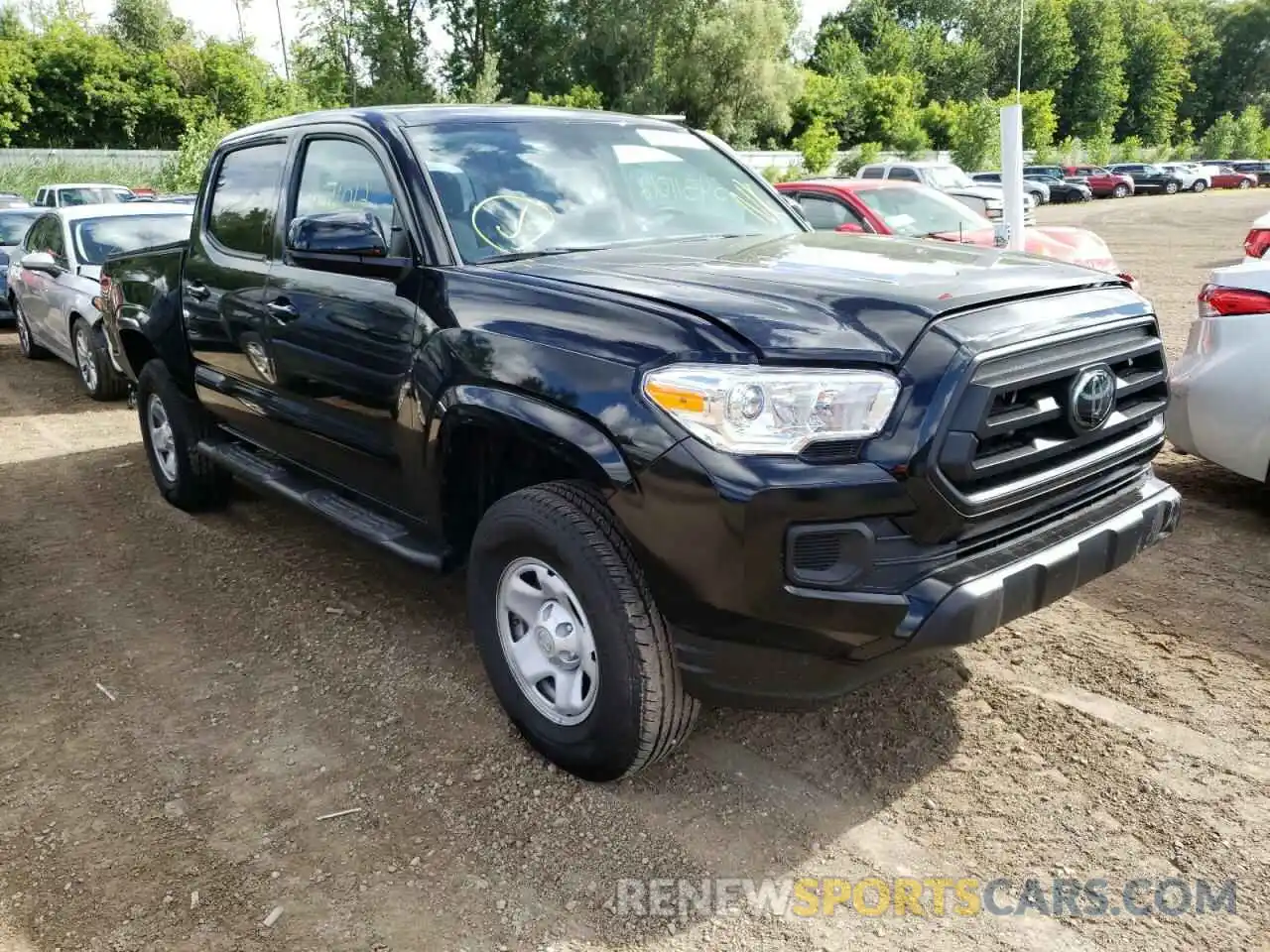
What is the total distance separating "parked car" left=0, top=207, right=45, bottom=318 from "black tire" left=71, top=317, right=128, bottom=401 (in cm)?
446

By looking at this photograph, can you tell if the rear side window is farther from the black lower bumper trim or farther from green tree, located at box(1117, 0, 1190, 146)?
green tree, located at box(1117, 0, 1190, 146)

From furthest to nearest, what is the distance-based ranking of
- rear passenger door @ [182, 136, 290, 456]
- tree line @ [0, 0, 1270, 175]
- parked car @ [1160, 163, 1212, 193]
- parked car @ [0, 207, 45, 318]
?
parked car @ [1160, 163, 1212, 193] < tree line @ [0, 0, 1270, 175] < parked car @ [0, 207, 45, 318] < rear passenger door @ [182, 136, 290, 456]

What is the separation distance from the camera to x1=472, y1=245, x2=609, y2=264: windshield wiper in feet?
11.2

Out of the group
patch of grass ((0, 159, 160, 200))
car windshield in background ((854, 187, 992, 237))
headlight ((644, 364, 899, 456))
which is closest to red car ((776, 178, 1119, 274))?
car windshield in background ((854, 187, 992, 237))

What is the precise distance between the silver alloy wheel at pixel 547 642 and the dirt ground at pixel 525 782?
0.25 metres

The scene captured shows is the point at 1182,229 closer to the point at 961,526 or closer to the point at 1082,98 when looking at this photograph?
the point at 961,526

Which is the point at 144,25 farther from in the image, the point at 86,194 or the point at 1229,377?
the point at 1229,377

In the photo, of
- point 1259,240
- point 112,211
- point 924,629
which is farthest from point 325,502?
point 1259,240

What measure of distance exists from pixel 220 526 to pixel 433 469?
2706 millimetres

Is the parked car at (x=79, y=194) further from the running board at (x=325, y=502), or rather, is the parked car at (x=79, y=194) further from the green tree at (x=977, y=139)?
the green tree at (x=977, y=139)

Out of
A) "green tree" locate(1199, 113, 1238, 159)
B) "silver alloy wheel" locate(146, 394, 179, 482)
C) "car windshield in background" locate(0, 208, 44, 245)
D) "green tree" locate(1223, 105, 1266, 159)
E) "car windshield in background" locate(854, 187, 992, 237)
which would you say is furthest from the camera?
"green tree" locate(1199, 113, 1238, 159)

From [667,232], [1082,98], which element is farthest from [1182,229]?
[1082,98]

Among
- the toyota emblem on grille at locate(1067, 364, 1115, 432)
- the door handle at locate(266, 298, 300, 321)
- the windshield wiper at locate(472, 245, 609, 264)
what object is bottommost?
the toyota emblem on grille at locate(1067, 364, 1115, 432)

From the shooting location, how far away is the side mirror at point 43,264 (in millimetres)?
8852
